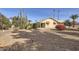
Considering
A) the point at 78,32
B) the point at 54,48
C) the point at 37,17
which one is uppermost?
the point at 37,17

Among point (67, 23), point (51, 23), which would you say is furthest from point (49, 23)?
point (67, 23)

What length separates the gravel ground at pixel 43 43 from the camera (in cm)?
225

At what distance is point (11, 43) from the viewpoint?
89.0 inches

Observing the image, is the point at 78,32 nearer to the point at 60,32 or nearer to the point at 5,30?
the point at 60,32

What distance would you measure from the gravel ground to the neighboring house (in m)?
0.06

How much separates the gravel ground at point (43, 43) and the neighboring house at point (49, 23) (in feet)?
0.21

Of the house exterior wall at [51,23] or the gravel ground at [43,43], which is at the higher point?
the house exterior wall at [51,23]

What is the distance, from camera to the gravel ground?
2.25 metres

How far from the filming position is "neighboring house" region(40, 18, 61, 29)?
2.26 m

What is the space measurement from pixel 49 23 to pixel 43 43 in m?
0.20

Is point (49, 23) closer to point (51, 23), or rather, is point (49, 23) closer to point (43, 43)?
point (51, 23)

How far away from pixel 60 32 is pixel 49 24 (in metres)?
0.13

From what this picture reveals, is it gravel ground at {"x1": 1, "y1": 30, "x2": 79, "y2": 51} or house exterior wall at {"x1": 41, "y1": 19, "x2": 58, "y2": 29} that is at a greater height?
house exterior wall at {"x1": 41, "y1": 19, "x2": 58, "y2": 29}
